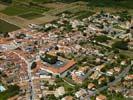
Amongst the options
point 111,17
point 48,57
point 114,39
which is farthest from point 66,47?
point 111,17

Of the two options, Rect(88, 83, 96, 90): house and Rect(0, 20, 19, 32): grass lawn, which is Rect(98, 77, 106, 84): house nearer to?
Rect(88, 83, 96, 90): house

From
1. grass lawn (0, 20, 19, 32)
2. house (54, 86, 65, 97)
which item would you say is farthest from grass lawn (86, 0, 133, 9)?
house (54, 86, 65, 97)

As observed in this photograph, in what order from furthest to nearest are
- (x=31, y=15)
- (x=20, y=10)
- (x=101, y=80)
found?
1. (x=20, y=10)
2. (x=31, y=15)
3. (x=101, y=80)

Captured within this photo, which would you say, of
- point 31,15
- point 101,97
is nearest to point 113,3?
point 31,15

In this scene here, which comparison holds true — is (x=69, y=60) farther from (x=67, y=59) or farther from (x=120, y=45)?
(x=120, y=45)

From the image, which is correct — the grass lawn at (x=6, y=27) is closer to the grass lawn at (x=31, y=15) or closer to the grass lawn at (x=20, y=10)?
the grass lawn at (x=31, y=15)

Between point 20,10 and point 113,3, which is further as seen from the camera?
point 113,3

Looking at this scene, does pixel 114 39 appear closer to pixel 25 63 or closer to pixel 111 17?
pixel 111 17
